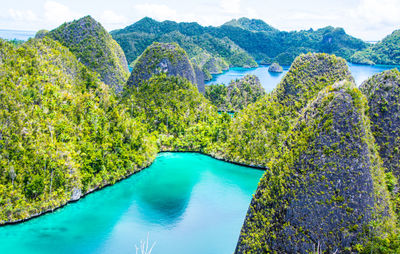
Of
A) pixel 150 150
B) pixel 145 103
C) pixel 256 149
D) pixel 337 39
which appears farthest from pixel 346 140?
pixel 337 39

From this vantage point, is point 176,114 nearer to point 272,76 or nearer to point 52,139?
point 52,139

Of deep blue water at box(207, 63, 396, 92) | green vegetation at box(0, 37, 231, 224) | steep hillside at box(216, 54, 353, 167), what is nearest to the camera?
green vegetation at box(0, 37, 231, 224)

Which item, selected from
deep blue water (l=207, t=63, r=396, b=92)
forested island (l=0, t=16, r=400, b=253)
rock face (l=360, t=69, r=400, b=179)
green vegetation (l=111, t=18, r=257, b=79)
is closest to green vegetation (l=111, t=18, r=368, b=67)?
green vegetation (l=111, t=18, r=257, b=79)

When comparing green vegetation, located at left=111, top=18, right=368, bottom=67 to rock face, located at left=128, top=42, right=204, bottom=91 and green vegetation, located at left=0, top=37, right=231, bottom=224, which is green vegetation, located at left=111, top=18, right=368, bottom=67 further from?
green vegetation, located at left=0, top=37, right=231, bottom=224

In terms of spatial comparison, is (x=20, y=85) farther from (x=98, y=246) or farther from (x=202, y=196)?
(x=202, y=196)

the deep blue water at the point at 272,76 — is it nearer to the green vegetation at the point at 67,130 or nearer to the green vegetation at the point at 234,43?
the green vegetation at the point at 234,43

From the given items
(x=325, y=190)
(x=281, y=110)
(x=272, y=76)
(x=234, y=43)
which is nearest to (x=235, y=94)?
(x=281, y=110)
